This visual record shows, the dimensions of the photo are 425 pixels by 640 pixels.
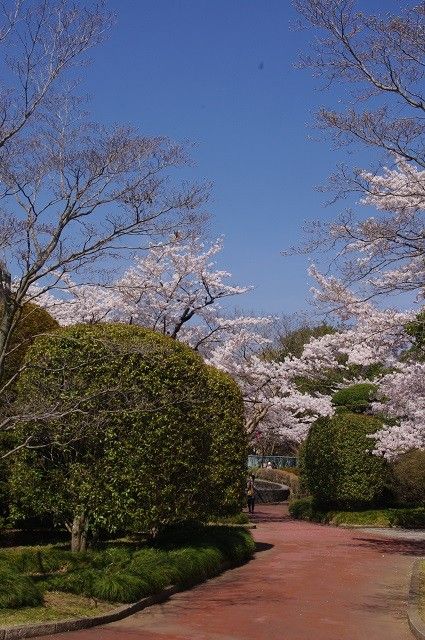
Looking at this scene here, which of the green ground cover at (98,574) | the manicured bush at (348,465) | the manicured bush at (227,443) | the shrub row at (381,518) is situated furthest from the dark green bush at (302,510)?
the green ground cover at (98,574)

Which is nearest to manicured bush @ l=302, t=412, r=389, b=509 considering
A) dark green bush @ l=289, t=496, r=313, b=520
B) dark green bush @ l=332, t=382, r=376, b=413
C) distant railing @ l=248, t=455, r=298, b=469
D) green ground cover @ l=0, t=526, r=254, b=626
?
dark green bush @ l=289, t=496, r=313, b=520

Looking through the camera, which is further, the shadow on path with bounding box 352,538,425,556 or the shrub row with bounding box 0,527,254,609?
the shadow on path with bounding box 352,538,425,556

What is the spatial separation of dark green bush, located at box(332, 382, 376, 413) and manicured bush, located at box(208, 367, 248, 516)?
11.8 metres

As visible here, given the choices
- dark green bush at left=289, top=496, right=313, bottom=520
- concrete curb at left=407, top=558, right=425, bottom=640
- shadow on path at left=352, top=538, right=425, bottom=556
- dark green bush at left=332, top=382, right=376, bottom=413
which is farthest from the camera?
dark green bush at left=332, top=382, right=376, bottom=413

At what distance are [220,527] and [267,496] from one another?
73.3ft

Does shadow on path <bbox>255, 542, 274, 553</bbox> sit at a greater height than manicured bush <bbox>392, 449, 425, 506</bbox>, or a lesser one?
lesser

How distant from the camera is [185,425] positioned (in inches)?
523

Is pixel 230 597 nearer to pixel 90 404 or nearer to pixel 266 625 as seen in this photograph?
pixel 266 625

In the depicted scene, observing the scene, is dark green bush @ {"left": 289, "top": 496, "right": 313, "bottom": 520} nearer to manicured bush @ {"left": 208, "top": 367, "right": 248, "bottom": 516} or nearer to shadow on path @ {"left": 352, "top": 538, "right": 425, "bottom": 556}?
shadow on path @ {"left": 352, "top": 538, "right": 425, "bottom": 556}

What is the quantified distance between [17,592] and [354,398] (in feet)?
68.9

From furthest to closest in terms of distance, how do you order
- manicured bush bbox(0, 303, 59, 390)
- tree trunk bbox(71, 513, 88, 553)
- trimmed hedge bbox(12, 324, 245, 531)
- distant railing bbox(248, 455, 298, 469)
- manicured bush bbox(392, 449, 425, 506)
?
1. distant railing bbox(248, 455, 298, 469)
2. manicured bush bbox(392, 449, 425, 506)
3. manicured bush bbox(0, 303, 59, 390)
4. tree trunk bbox(71, 513, 88, 553)
5. trimmed hedge bbox(12, 324, 245, 531)

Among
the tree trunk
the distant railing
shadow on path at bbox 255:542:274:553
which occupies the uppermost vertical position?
the distant railing

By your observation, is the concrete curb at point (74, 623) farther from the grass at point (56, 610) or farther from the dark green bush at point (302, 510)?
the dark green bush at point (302, 510)

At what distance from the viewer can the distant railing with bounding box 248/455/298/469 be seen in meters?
50.7
